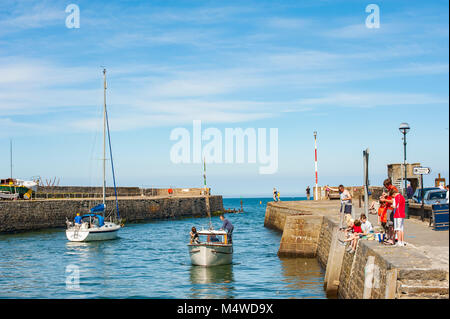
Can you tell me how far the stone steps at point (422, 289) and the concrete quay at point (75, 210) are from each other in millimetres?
42305

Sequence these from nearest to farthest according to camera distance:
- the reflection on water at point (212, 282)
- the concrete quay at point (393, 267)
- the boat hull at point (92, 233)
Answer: the concrete quay at point (393, 267), the reflection on water at point (212, 282), the boat hull at point (92, 233)

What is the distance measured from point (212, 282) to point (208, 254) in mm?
3039

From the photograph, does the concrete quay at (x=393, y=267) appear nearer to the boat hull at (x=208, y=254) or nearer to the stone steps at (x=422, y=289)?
the stone steps at (x=422, y=289)

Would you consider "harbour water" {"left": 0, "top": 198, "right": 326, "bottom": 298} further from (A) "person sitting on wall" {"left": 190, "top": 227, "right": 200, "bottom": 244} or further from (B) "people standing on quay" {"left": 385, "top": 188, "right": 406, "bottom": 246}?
(B) "people standing on quay" {"left": 385, "top": 188, "right": 406, "bottom": 246}

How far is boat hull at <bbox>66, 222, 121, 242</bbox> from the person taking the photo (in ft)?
129

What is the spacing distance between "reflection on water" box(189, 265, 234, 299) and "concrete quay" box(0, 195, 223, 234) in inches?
1080

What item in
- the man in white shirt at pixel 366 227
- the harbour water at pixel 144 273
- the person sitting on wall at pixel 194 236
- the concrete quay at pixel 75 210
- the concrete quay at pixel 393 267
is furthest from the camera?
the concrete quay at pixel 75 210

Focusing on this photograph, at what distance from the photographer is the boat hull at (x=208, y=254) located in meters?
25.1

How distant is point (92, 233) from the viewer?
4022cm

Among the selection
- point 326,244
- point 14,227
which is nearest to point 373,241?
point 326,244

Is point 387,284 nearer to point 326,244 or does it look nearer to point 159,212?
point 326,244

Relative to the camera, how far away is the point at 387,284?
10383 millimetres

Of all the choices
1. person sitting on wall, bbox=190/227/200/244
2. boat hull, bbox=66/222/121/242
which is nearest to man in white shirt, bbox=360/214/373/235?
person sitting on wall, bbox=190/227/200/244

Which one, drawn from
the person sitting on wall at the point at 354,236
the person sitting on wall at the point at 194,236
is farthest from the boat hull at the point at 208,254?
the person sitting on wall at the point at 354,236
